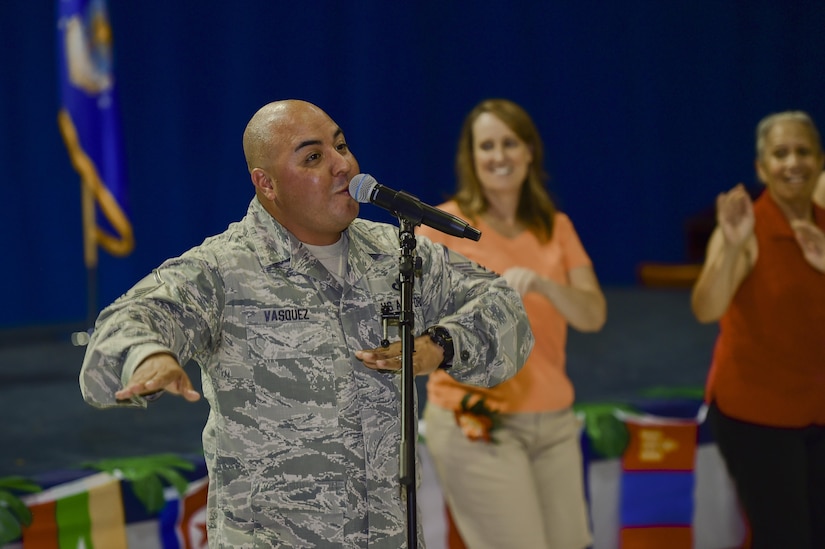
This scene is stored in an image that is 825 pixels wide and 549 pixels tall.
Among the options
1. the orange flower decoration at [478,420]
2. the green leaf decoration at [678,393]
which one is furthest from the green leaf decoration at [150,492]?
the green leaf decoration at [678,393]

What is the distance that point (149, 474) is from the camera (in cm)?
309

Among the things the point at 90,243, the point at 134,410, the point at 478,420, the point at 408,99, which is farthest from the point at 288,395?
the point at 408,99

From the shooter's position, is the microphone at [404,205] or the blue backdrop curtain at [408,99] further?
the blue backdrop curtain at [408,99]

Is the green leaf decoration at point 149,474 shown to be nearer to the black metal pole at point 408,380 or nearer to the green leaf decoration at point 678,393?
the black metal pole at point 408,380

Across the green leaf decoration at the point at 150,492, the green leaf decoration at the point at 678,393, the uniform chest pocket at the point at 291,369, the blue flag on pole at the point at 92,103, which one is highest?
the blue flag on pole at the point at 92,103

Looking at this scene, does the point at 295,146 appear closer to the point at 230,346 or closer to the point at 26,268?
the point at 230,346

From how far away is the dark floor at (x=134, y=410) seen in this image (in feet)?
12.6

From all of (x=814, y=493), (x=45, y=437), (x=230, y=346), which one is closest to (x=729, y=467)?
(x=814, y=493)

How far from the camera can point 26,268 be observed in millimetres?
7551

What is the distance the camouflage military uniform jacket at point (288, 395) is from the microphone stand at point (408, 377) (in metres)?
0.17

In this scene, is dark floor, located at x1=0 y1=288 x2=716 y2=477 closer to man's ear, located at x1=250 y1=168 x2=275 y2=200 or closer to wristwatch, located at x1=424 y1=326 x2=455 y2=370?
man's ear, located at x1=250 y1=168 x2=275 y2=200

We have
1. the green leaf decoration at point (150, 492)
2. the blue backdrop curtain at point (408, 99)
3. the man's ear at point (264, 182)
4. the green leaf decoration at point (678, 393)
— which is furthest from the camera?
the blue backdrop curtain at point (408, 99)

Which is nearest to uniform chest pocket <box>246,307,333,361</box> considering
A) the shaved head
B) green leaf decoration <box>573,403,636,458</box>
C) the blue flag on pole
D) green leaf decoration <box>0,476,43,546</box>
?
the shaved head

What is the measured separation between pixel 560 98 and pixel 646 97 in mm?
1037
